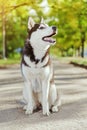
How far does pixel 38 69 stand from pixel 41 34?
68 cm

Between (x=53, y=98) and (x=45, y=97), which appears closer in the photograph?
(x=45, y=97)

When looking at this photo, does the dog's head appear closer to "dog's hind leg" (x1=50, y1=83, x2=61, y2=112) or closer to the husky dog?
the husky dog

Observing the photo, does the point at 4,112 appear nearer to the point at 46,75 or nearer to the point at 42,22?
the point at 46,75

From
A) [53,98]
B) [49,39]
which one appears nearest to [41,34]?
[49,39]

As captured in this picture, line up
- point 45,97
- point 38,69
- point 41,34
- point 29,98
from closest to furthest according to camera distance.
A: 1. point 41,34
2. point 38,69
3. point 45,97
4. point 29,98

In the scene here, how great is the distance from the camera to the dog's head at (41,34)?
8086mm

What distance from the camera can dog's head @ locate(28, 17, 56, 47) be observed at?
809 cm

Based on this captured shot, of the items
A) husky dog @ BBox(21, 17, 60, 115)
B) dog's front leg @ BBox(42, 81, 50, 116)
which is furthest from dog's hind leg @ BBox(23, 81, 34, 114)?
dog's front leg @ BBox(42, 81, 50, 116)

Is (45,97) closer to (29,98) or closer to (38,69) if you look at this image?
(29,98)

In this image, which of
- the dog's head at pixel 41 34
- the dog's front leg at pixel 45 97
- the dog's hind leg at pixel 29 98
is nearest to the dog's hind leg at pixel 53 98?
the dog's front leg at pixel 45 97

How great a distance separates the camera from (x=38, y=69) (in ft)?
27.5

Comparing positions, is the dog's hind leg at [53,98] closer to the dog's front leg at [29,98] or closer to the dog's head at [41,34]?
the dog's front leg at [29,98]

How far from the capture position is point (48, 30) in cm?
807

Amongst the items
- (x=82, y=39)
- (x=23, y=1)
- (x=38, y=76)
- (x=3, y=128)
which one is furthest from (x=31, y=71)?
(x=82, y=39)
